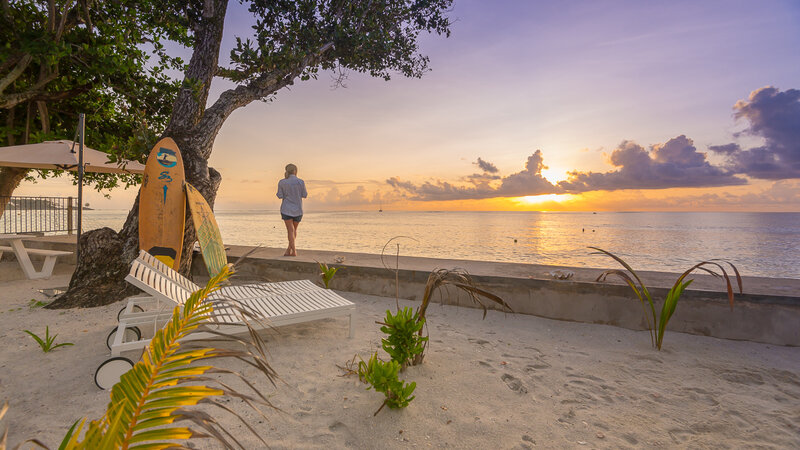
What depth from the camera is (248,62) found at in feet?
23.5

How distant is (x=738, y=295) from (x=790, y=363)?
71 centimetres

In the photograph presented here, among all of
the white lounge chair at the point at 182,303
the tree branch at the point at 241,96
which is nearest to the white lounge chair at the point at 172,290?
the white lounge chair at the point at 182,303

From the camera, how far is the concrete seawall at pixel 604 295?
3664mm

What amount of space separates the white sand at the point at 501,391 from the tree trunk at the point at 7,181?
836 cm

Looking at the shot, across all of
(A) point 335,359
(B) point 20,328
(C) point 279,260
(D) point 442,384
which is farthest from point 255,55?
(D) point 442,384

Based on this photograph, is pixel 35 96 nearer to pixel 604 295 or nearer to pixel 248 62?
pixel 248 62

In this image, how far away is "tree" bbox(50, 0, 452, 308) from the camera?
5.22 m

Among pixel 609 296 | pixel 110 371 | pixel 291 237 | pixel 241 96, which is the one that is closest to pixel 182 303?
pixel 110 371

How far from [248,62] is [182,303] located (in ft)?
18.5

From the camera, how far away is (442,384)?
2.84 metres

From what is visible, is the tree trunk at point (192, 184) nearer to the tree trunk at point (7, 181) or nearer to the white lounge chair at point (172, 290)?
the white lounge chair at point (172, 290)

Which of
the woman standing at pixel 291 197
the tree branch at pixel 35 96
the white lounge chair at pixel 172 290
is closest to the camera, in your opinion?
the white lounge chair at pixel 172 290

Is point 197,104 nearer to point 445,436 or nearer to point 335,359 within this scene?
point 335,359

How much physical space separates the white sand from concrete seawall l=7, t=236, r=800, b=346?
179mm
